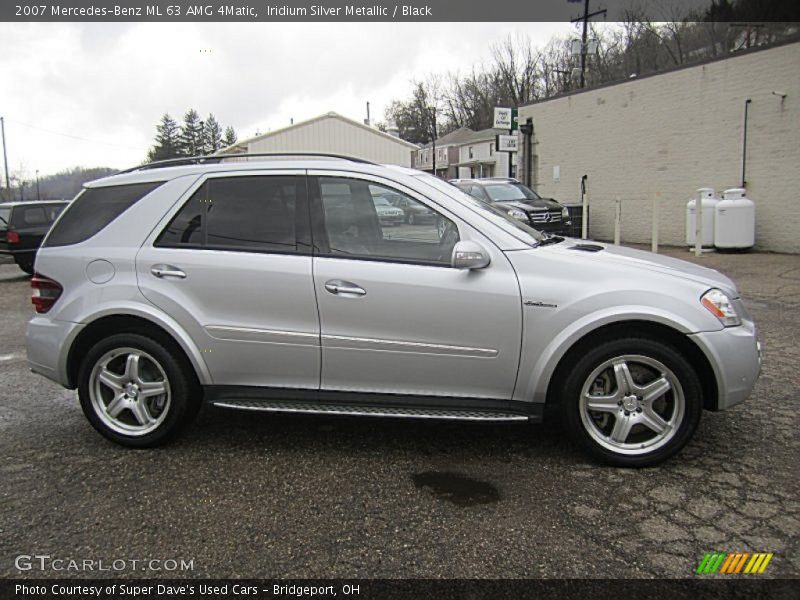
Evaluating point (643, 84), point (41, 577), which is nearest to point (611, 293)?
point (41, 577)

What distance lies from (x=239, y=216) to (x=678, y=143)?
15.4 meters

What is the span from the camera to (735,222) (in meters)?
13.6

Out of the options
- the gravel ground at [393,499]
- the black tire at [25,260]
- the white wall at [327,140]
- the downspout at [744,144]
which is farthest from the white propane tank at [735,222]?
the white wall at [327,140]

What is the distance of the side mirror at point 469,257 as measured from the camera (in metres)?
3.38

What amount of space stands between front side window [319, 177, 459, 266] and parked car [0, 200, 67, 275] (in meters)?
12.5

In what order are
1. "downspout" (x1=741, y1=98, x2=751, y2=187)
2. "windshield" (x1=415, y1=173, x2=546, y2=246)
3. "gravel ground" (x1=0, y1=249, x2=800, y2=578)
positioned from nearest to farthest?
"gravel ground" (x1=0, y1=249, x2=800, y2=578)
"windshield" (x1=415, y1=173, x2=546, y2=246)
"downspout" (x1=741, y1=98, x2=751, y2=187)

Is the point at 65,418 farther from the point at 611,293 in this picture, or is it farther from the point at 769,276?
the point at 769,276

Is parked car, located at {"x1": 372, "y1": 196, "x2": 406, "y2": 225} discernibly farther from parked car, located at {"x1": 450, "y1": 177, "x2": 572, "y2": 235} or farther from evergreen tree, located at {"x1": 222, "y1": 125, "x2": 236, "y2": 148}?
evergreen tree, located at {"x1": 222, "y1": 125, "x2": 236, "y2": 148}

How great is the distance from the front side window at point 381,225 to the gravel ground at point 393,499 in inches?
48.3

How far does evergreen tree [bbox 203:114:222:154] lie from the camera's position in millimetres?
92062

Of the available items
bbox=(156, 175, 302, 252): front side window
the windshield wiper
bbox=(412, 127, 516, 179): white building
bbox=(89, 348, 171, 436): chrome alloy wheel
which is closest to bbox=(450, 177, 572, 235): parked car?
the windshield wiper

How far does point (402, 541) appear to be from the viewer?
2816 mm

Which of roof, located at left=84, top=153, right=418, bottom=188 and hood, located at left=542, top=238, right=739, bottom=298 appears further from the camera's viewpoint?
roof, located at left=84, top=153, right=418, bottom=188

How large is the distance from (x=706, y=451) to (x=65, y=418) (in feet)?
14.3
